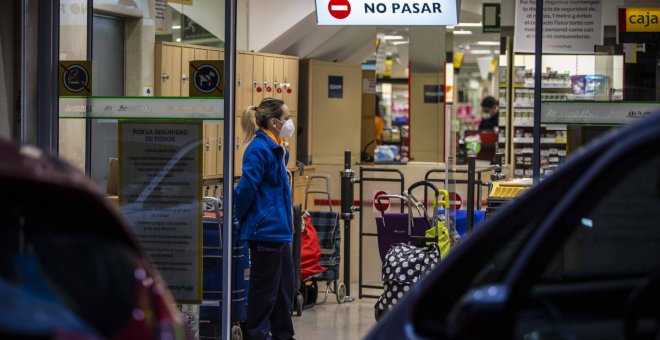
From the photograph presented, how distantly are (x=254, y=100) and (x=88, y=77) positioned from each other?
4.35 m

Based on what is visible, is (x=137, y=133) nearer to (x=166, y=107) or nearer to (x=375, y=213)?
(x=166, y=107)

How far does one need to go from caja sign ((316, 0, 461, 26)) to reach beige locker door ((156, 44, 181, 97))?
188 cm

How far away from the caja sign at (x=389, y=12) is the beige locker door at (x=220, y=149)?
2356 mm

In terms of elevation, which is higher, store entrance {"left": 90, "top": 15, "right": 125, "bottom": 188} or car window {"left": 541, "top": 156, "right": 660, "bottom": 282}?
store entrance {"left": 90, "top": 15, "right": 125, "bottom": 188}

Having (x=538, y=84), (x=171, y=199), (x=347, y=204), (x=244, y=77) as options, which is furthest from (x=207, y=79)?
(x=244, y=77)

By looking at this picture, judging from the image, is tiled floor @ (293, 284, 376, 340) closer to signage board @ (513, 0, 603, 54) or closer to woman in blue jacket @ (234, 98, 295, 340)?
woman in blue jacket @ (234, 98, 295, 340)

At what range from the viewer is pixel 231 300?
654 cm

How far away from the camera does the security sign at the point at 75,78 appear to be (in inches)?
269

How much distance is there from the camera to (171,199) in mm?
6496

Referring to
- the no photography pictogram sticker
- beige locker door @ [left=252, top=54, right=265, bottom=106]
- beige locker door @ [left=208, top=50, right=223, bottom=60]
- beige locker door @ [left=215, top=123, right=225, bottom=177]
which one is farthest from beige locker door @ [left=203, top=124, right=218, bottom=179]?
beige locker door @ [left=252, top=54, right=265, bottom=106]

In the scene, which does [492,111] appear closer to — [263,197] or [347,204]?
[347,204]

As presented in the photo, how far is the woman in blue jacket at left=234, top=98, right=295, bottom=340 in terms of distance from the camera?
703cm

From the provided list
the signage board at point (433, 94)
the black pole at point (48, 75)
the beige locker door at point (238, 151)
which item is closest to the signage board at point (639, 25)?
the black pole at point (48, 75)

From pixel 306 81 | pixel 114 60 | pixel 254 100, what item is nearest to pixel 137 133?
pixel 114 60
